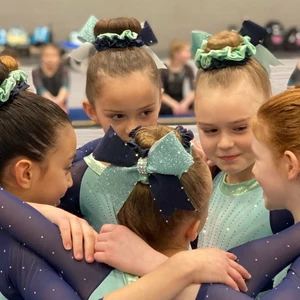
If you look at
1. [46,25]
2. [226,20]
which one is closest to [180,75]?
[226,20]

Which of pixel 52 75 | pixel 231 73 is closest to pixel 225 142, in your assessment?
pixel 231 73

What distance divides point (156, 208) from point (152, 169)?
81mm

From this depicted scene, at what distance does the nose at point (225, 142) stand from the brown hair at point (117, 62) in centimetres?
34

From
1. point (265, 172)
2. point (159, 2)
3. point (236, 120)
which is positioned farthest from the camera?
point (159, 2)

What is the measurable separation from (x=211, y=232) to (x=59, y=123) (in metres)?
0.58

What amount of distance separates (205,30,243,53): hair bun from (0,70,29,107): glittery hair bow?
0.58 m

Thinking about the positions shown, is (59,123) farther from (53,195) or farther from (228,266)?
(228,266)

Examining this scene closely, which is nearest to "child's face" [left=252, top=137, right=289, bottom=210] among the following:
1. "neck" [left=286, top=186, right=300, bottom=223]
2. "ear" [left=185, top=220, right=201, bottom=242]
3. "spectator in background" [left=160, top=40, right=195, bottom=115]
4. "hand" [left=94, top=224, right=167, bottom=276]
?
"neck" [left=286, top=186, right=300, bottom=223]

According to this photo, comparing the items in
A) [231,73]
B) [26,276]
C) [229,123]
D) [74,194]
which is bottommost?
[74,194]

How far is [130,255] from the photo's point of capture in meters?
1.14

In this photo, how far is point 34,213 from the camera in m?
1.19

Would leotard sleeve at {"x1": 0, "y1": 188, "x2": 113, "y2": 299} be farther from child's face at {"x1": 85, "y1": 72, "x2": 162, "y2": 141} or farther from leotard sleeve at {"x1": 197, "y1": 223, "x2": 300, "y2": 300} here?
child's face at {"x1": 85, "y1": 72, "x2": 162, "y2": 141}

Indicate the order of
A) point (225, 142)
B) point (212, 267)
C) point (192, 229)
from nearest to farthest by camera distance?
point (212, 267) < point (192, 229) < point (225, 142)

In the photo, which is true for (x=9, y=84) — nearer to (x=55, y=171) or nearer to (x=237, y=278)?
(x=55, y=171)
